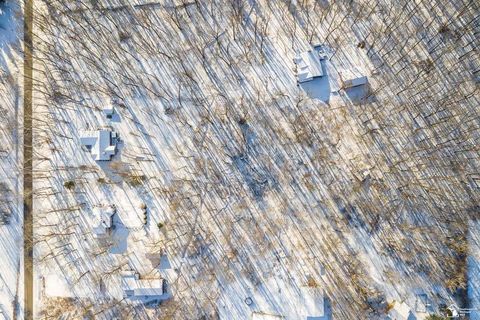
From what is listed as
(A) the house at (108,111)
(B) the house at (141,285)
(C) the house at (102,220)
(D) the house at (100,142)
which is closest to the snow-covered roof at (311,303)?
(B) the house at (141,285)

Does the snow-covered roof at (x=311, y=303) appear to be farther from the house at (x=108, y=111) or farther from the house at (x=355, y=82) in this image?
the house at (x=108, y=111)

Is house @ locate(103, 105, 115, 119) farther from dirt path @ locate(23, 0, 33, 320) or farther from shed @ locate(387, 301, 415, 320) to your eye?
shed @ locate(387, 301, 415, 320)

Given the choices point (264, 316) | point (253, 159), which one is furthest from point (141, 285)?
point (253, 159)

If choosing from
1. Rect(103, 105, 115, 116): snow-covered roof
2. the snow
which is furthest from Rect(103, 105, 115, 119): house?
the snow

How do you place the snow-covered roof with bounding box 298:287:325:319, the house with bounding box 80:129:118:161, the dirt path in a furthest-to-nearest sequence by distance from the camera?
the dirt path, the house with bounding box 80:129:118:161, the snow-covered roof with bounding box 298:287:325:319

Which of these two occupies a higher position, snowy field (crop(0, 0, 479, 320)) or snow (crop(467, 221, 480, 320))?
snowy field (crop(0, 0, 479, 320))

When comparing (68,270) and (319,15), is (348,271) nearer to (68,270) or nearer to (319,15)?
(319,15)

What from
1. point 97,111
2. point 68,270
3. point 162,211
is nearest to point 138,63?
point 97,111
